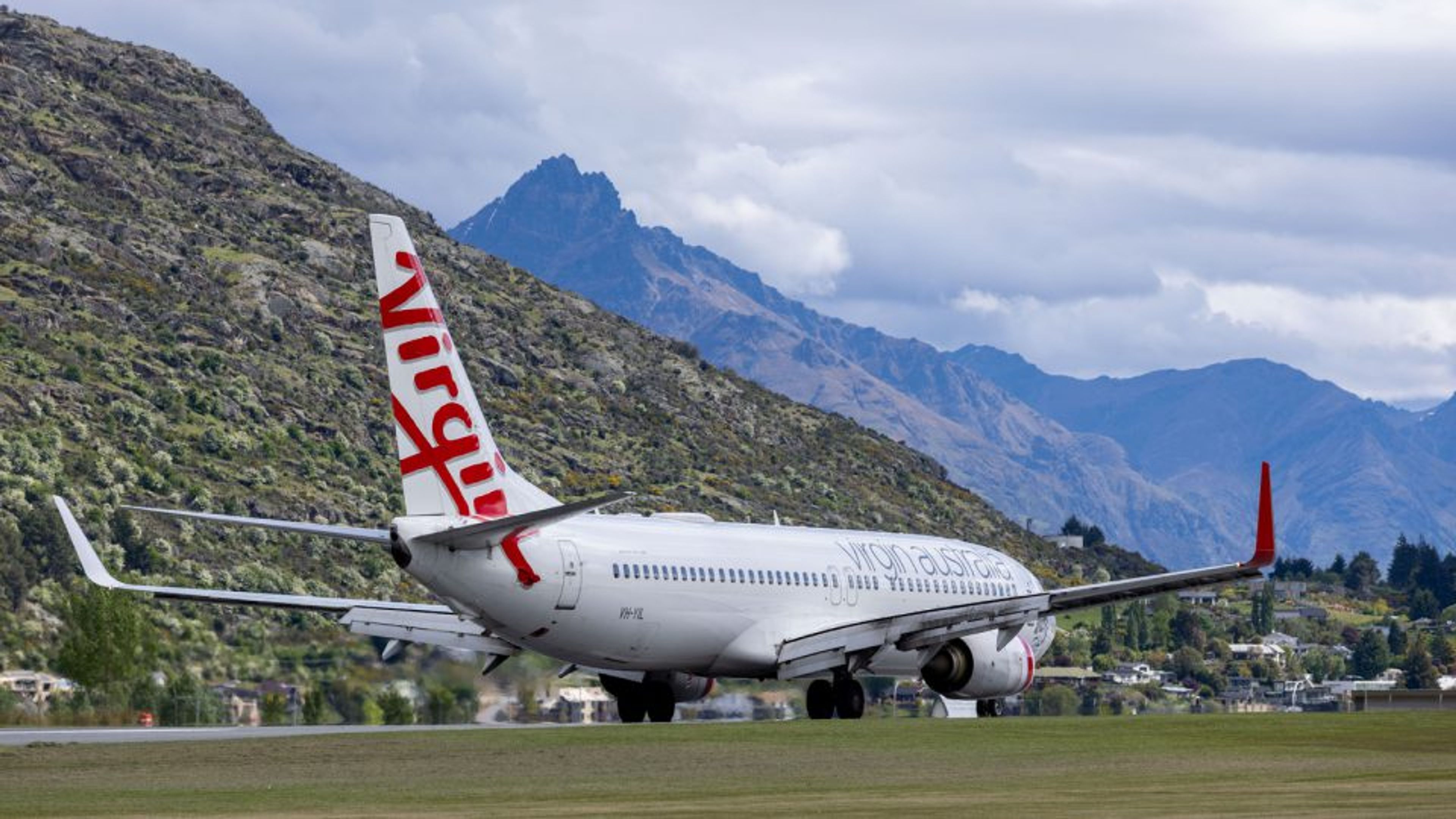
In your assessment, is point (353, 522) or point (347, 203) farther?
point (347, 203)

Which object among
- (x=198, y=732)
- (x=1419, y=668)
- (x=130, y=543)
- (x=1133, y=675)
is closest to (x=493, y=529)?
(x=198, y=732)

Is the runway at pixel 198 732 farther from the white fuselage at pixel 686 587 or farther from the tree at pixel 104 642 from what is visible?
the tree at pixel 104 642

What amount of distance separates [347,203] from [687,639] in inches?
5681

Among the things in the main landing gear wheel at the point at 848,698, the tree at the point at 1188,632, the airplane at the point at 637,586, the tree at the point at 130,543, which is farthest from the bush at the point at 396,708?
the tree at the point at 1188,632

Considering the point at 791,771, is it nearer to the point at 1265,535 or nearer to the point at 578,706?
the point at 1265,535

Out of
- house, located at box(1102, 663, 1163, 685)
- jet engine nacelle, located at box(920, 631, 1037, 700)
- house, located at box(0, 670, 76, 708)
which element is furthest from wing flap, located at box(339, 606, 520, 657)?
house, located at box(1102, 663, 1163, 685)

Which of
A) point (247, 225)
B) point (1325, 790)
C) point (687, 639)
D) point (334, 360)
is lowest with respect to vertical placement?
point (1325, 790)

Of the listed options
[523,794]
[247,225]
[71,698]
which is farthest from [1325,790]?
[247,225]

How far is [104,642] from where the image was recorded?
2670 inches

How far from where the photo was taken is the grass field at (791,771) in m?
26.8

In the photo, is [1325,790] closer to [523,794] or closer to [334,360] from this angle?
[523,794]

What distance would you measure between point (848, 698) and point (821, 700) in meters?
0.87

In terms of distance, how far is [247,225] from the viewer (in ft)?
565

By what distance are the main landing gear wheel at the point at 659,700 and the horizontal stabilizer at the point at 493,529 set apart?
314 inches
